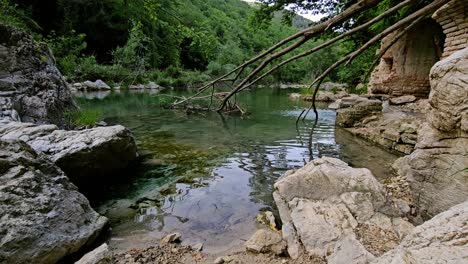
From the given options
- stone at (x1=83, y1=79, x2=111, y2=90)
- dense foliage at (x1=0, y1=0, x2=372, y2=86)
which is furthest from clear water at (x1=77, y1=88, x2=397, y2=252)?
stone at (x1=83, y1=79, x2=111, y2=90)

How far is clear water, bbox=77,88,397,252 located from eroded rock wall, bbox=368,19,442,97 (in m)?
3.88

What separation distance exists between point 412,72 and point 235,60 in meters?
33.6

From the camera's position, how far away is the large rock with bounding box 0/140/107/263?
2.35 meters

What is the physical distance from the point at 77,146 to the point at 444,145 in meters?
4.15

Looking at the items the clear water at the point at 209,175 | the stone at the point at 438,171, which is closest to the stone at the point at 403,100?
the clear water at the point at 209,175

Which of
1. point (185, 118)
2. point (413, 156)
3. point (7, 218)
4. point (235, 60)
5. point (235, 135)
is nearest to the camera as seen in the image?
point (7, 218)

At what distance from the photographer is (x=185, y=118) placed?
10945 millimetres

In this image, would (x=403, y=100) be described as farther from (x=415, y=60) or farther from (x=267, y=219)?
(x=267, y=219)

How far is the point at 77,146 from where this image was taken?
158 inches

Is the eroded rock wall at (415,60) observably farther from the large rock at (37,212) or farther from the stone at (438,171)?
the large rock at (37,212)

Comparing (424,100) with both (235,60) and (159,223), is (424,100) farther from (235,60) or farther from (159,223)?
(235,60)

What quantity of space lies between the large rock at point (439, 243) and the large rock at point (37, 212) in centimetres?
240

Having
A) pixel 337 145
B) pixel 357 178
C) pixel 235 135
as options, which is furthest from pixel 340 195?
pixel 235 135

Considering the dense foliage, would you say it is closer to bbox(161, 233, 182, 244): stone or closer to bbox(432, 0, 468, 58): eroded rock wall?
Result: bbox(432, 0, 468, 58): eroded rock wall
